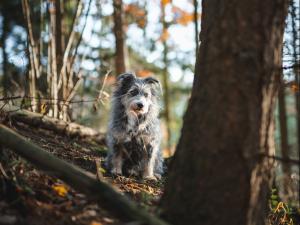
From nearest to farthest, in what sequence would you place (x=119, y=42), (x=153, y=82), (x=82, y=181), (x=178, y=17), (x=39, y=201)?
(x=82, y=181) < (x=39, y=201) < (x=153, y=82) < (x=119, y=42) < (x=178, y=17)

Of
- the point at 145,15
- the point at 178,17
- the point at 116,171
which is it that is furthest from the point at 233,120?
the point at 178,17

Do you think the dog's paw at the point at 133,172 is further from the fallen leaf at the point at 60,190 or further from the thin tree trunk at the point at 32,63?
the thin tree trunk at the point at 32,63

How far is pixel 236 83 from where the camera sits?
3.58 metres

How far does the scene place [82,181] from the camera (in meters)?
3.67

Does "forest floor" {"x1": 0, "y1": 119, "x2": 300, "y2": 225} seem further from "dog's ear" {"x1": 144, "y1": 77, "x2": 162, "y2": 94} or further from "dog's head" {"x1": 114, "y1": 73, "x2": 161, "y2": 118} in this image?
"dog's ear" {"x1": 144, "y1": 77, "x2": 162, "y2": 94}

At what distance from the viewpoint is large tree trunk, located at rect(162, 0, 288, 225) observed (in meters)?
3.56

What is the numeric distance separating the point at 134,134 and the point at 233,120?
3.87 metres

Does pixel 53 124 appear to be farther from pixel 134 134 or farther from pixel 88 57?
pixel 88 57

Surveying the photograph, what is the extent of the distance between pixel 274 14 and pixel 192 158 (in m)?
1.47

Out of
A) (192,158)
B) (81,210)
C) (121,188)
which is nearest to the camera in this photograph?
(192,158)

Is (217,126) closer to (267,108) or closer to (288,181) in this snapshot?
(267,108)

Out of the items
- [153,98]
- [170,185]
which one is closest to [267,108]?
[170,185]

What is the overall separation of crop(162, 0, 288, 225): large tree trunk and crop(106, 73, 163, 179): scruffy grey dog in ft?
11.6

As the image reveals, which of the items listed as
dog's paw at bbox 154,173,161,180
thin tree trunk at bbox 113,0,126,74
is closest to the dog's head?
dog's paw at bbox 154,173,161,180
